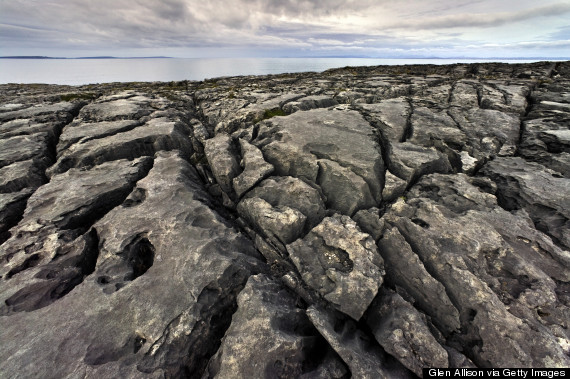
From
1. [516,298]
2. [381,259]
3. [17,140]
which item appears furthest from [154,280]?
[17,140]

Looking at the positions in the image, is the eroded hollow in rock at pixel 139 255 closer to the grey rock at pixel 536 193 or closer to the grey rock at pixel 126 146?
the grey rock at pixel 126 146

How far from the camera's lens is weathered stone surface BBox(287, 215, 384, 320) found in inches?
384

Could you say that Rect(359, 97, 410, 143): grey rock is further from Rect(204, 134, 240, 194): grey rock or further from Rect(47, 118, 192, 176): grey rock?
Rect(47, 118, 192, 176): grey rock

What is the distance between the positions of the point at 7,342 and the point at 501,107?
38584 millimetres

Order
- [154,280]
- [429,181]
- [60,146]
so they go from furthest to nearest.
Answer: [60,146]
[429,181]
[154,280]

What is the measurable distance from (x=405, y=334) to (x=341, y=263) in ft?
11.2

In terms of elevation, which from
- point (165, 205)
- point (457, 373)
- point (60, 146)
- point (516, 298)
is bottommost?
point (457, 373)

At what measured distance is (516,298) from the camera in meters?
9.59

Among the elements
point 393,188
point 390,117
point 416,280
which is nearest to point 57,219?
point 416,280

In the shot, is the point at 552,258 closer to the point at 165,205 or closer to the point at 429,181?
the point at 429,181

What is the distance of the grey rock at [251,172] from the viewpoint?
15719 millimetres

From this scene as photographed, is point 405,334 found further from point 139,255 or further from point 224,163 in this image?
point 224,163

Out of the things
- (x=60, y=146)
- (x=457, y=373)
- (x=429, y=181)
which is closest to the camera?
(x=457, y=373)

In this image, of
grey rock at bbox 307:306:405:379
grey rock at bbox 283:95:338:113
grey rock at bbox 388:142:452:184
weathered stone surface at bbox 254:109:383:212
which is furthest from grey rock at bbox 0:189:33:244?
grey rock at bbox 388:142:452:184
